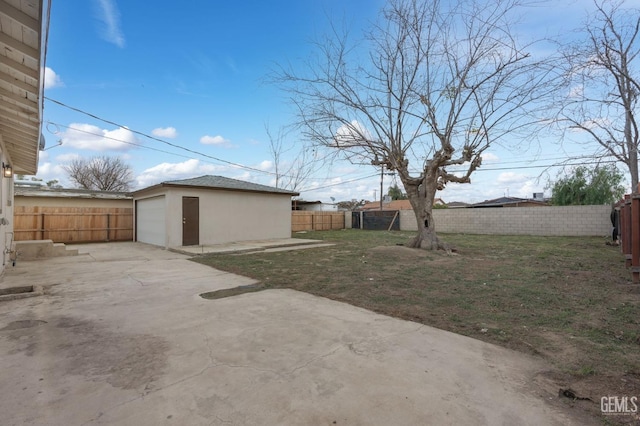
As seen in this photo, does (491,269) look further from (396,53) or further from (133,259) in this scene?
(133,259)

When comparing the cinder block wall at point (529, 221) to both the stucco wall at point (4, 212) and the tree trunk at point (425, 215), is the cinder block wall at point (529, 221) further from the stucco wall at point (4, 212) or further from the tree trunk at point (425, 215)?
the stucco wall at point (4, 212)

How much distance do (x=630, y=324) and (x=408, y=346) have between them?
2.77 metres

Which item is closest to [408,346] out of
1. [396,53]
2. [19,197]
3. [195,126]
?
[396,53]

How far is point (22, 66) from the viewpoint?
3.86m

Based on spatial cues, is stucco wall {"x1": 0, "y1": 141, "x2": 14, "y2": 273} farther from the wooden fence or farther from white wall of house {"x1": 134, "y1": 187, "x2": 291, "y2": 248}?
the wooden fence

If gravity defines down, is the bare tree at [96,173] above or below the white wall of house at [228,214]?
above

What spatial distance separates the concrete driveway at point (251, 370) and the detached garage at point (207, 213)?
25.2ft

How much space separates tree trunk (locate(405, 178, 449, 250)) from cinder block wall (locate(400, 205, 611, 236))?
34.3 feet

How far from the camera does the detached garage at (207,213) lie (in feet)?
40.0

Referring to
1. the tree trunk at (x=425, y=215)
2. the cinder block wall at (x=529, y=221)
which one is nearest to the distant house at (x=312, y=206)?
the cinder block wall at (x=529, y=221)

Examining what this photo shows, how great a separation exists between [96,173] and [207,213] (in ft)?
83.5

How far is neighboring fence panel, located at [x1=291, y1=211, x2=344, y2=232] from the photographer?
21828 mm

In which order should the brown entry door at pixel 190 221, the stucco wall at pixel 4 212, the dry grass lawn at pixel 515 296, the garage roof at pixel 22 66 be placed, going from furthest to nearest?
the brown entry door at pixel 190 221 → the stucco wall at pixel 4 212 → the garage roof at pixel 22 66 → the dry grass lawn at pixel 515 296

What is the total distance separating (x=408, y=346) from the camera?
317cm
